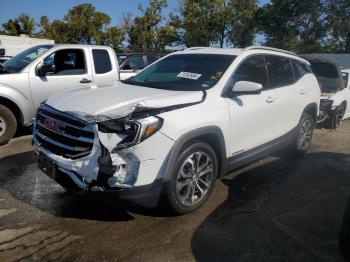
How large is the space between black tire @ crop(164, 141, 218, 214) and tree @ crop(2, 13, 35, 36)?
184 feet

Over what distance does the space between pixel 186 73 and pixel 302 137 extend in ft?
8.64

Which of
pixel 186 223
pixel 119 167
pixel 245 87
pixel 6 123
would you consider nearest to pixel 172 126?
pixel 119 167

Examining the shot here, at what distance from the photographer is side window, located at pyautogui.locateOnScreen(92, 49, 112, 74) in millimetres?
7645

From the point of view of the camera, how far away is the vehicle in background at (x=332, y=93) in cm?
841

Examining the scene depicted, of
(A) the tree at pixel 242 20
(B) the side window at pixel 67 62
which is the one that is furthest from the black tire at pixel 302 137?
(A) the tree at pixel 242 20

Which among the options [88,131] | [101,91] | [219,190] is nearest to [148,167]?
[88,131]

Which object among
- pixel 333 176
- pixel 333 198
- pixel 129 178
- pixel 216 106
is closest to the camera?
pixel 129 178

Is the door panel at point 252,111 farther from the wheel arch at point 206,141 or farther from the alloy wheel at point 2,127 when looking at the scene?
the alloy wheel at point 2,127

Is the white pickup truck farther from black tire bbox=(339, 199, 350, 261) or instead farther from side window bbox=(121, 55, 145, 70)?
black tire bbox=(339, 199, 350, 261)

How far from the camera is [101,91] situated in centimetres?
413

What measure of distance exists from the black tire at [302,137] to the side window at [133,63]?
562cm

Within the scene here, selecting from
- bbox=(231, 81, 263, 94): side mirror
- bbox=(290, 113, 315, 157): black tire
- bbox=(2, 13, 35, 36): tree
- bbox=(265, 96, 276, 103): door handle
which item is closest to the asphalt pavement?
bbox=(290, 113, 315, 157): black tire

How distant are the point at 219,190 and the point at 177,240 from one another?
4.46 ft

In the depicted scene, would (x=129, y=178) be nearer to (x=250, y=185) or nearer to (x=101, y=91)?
(x=101, y=91)
